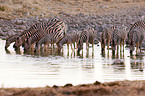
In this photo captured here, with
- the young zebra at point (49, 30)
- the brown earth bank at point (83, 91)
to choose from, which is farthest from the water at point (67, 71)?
the young zebra at point (49, 30)

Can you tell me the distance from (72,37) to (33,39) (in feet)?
5.53

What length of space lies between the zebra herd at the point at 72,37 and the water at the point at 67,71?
8.04 feet

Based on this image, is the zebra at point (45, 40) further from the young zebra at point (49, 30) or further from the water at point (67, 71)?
the water at point (67, 71)

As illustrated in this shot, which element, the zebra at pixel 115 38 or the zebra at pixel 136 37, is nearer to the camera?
the zebra at pixel 136 37

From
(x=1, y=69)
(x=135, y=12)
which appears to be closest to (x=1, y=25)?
(x=135, y=12)

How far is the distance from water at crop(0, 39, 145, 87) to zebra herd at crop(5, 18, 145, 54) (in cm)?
245

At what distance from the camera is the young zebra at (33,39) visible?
50.9ft

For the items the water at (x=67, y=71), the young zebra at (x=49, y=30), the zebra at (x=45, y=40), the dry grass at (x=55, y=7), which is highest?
the dry grass at (x=55, y=7)

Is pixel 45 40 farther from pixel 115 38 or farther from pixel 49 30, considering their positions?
pixel 115 38

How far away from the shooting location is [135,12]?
30.2 meters

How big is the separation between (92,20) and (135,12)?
16.2ft

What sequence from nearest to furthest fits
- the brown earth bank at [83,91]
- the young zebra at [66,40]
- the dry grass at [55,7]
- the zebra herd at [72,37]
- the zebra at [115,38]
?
the brown earth bank at [83,91] < the zebra herd at [72,37] < the zebra at [115,38] < the young zebra at [66,40] < the dry grass at [55,7]

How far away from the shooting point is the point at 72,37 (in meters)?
15.7

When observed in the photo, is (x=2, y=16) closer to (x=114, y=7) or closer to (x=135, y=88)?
(x=114, y=7)
